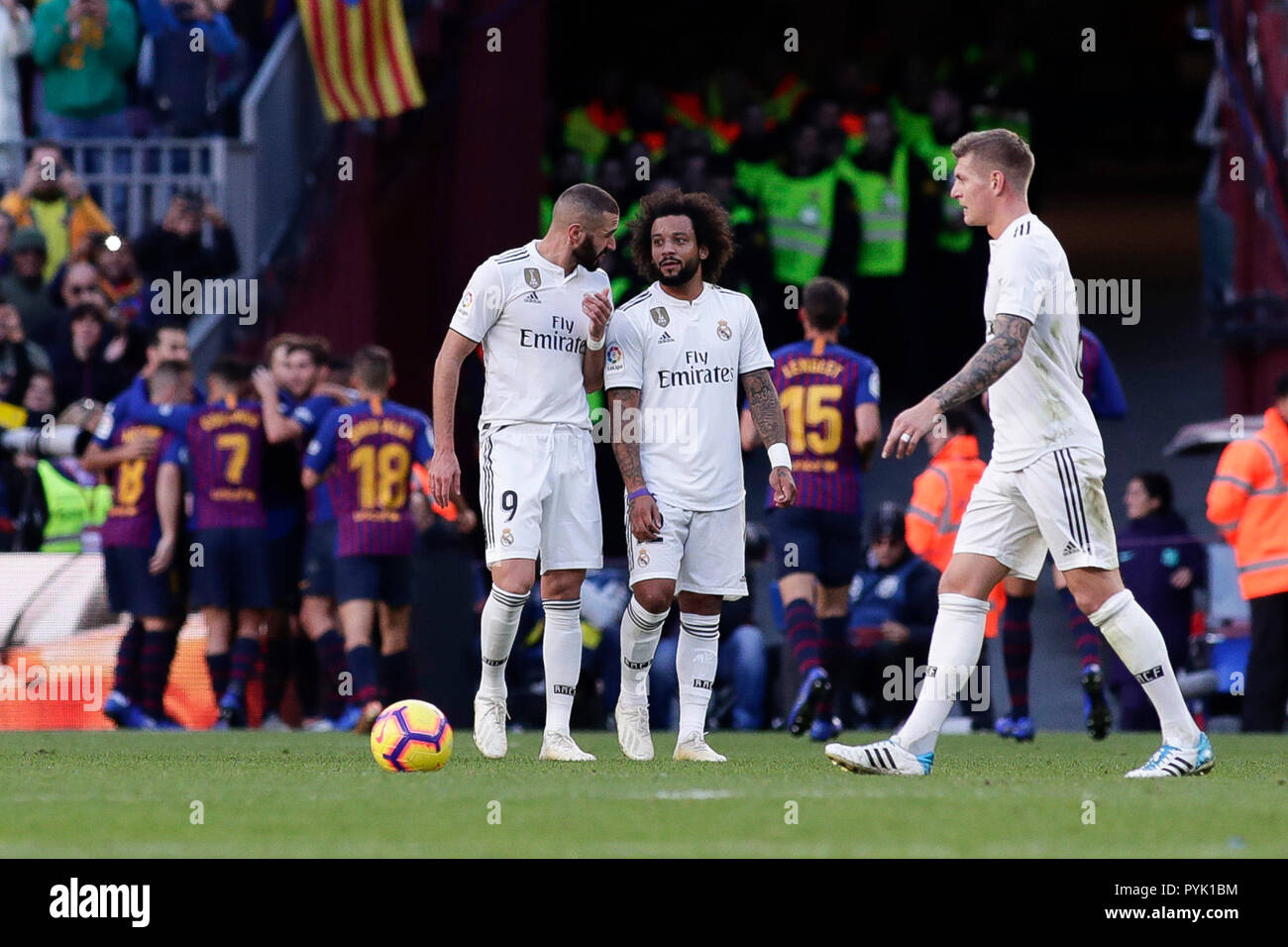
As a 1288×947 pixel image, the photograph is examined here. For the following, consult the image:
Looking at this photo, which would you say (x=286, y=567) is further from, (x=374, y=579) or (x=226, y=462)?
(x=374, y=579)

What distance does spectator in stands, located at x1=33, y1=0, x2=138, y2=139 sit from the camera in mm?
15266

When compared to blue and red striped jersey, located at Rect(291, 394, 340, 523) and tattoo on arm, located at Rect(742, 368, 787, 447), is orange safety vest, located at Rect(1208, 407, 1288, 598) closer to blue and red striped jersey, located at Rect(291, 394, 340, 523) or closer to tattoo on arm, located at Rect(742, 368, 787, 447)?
tattoo on arm, located at Rect(742, 368, 787, 447)

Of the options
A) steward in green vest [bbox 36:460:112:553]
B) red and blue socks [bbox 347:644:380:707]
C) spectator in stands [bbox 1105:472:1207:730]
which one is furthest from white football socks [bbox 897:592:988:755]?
steward in green vest [bbox 36:460:112:553]

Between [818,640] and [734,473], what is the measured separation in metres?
2.27

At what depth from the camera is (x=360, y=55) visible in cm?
1484

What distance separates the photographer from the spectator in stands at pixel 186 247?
13.9 meters

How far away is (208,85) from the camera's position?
1550 centimetres

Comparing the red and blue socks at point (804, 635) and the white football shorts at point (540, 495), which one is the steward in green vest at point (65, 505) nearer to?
the red and blue socks at point (804, 635)

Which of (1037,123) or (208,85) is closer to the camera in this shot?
(208,85)

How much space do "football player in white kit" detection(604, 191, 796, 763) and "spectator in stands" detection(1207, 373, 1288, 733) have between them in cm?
370

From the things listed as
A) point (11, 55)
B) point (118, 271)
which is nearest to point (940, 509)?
point (118, 271)

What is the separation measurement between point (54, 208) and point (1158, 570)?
25.0ft

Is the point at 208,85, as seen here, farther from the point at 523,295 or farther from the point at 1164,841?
the point at 1164,841
